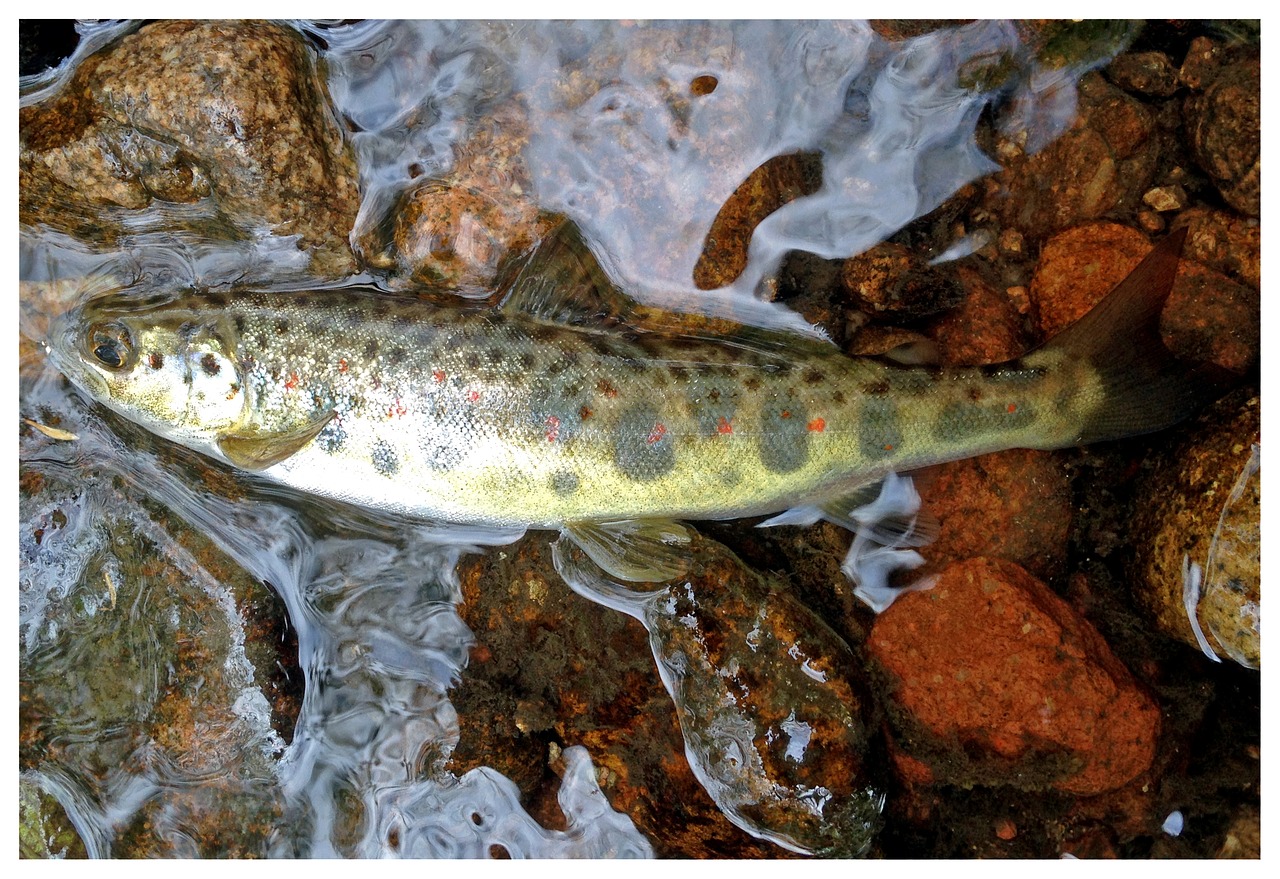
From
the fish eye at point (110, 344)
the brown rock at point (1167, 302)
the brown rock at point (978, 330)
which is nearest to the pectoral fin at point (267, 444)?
the fish eye at point (110, 344)

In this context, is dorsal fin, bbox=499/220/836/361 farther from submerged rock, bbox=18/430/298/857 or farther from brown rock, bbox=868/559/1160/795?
submerged rock, bbox=18/430/298/857

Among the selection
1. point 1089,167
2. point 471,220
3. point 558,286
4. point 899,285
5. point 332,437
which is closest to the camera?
point 332,437

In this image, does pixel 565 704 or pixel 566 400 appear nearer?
pixel 566 400

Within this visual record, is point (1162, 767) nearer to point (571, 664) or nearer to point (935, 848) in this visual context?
point (935, 848)

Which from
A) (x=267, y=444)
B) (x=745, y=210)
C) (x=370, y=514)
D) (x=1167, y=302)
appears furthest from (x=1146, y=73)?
(x=267, y=444)

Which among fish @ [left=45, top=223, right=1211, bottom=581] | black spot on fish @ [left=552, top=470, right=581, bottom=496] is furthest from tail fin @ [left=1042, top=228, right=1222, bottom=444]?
black spot on fish @ [left=552, top=470, right=581, bottom=496]

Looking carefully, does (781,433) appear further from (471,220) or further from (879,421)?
(471,220)

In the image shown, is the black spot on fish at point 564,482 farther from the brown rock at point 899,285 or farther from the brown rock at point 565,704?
the brown rock at point 899,285

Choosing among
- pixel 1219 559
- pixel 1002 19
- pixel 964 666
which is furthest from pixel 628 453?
pixel 1002 19
